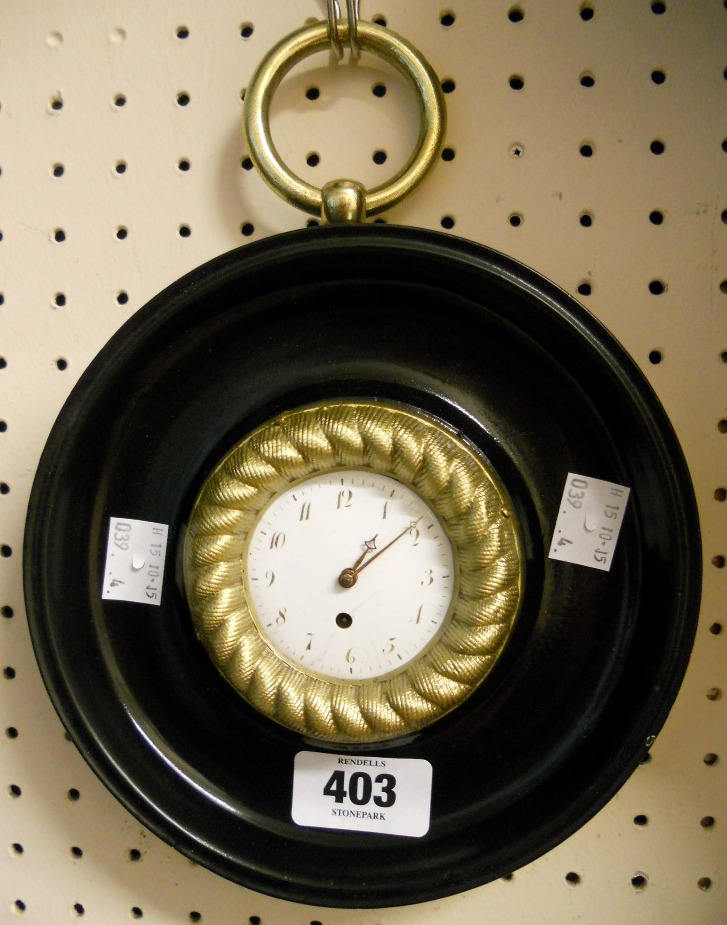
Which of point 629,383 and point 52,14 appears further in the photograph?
point 52,14

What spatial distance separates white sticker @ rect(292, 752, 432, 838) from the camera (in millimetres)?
516

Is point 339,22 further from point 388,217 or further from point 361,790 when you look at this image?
point 361,790

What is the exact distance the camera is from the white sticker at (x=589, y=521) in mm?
497

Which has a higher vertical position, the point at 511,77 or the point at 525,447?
the point at 511,77

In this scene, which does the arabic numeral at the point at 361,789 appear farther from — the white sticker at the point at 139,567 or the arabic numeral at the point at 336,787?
the white sticker at the point at 139,567

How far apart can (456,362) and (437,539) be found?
126 millimetres

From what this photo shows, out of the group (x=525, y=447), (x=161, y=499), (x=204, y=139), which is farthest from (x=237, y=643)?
(x=204, y=139)

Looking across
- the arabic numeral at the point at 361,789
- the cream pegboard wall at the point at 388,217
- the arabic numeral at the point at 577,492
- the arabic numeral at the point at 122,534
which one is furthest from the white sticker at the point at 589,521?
the arabic numeral at the point at 122,534

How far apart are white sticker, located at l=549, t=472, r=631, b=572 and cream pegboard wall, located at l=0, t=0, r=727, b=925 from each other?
10 cm

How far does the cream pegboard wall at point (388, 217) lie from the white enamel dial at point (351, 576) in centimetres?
22

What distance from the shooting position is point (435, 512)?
1.59 ft

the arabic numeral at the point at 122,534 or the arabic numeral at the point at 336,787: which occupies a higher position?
the arabic numeral at the point at 122,534

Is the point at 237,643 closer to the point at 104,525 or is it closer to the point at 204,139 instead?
the point at 104,525

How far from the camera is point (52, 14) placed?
602 millimetres
